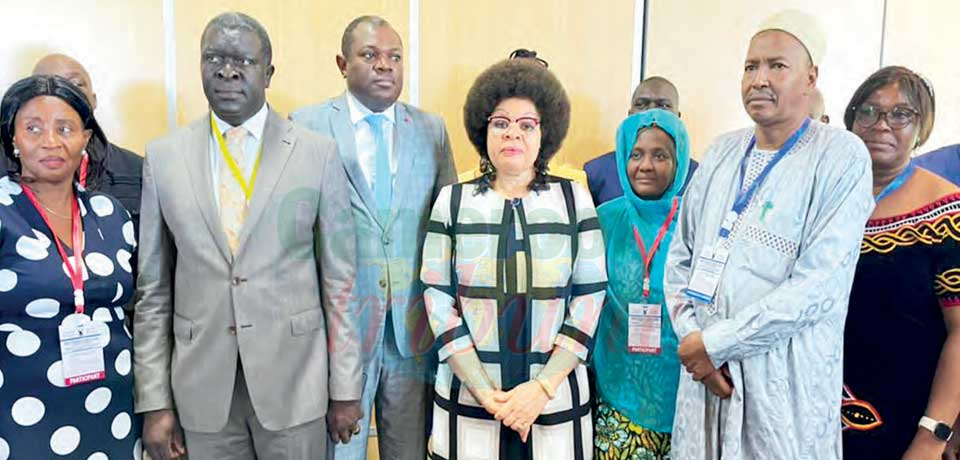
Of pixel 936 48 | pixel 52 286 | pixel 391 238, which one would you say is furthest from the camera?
pixel 936 48

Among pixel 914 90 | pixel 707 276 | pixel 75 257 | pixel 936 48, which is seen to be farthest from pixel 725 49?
pixel 75 257

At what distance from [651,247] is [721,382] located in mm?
492

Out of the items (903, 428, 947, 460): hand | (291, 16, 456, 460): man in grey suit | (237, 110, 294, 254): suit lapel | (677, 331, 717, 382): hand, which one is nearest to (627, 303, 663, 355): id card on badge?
(677, 331, 717, 382): hand

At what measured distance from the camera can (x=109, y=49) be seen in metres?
3.01

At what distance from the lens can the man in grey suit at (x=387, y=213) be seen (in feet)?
6.94

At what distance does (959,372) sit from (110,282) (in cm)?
244

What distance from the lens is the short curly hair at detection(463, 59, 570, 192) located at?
1913 mm

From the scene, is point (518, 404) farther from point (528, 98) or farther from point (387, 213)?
point (528, 98)

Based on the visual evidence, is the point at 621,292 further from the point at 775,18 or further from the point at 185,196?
the point at 185,196

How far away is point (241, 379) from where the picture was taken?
1.83 metres

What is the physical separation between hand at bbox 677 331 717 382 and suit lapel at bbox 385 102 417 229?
1030mm

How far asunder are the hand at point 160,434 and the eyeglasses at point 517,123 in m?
1.30

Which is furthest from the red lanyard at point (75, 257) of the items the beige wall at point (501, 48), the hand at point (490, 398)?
the beige wall at point (501, 48)

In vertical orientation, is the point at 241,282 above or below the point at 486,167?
below
